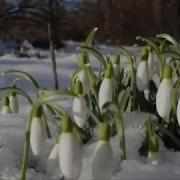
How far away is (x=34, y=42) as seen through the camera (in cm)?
1541

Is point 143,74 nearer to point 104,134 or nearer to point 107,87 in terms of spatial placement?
point 107,87

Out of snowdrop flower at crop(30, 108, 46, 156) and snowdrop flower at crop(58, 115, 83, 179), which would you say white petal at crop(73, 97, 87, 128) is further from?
snowdrop flower at crop(58, 115, 83, 179)

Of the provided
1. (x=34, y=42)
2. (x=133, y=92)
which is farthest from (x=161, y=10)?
(x=133, y=92)

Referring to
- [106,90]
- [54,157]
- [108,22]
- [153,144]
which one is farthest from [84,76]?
[108,22]

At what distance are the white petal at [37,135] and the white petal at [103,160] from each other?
142mm

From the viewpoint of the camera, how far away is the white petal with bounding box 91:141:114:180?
3.40 ft

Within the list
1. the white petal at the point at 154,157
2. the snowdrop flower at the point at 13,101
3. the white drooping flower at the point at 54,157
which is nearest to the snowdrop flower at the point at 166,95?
the white petal at the point at 154,157

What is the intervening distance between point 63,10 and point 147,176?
586 inches

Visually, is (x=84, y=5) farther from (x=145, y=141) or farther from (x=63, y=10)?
(x=145, y=141)

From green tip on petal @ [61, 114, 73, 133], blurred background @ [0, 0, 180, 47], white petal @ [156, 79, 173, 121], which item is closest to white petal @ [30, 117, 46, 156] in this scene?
green tip on petal @ [61, 114, 73, 133]

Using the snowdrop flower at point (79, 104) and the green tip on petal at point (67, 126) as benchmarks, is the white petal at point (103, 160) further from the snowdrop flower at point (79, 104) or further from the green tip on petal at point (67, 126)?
the snowdrop flower at point (79, 104)

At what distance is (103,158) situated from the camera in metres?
1.04

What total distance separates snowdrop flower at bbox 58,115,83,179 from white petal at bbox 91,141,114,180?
1.3 inches

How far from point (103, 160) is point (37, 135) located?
16cm
